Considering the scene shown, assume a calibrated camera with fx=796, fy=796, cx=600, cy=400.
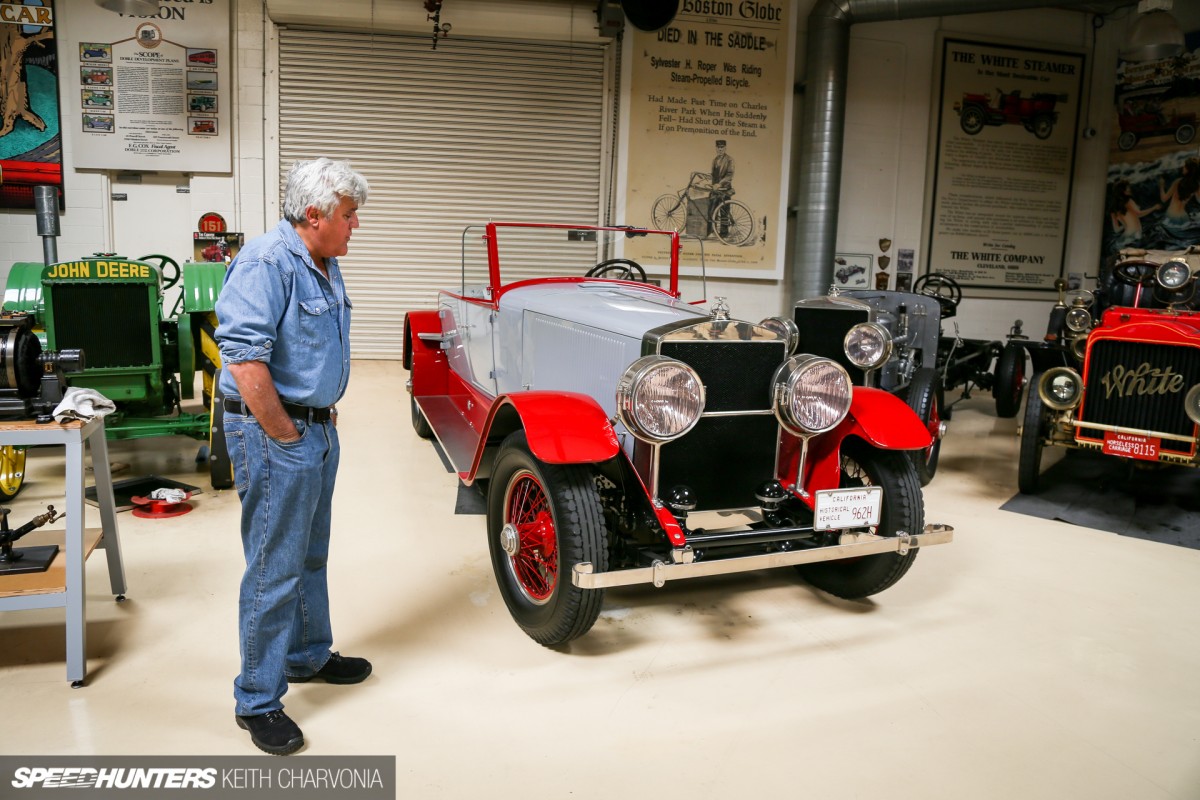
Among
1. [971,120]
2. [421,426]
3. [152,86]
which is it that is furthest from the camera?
[971,120]

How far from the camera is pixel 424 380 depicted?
5.04 metres

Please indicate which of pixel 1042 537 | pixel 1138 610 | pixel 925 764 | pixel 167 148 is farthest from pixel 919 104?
pixel 925 764

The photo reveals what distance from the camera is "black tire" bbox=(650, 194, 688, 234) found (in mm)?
8281

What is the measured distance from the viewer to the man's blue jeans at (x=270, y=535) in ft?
6.26

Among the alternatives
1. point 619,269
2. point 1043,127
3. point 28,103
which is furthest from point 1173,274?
point 28,103

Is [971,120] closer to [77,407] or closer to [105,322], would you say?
[105,322]

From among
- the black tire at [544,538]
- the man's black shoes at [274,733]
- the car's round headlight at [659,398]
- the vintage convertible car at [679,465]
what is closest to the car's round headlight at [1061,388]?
the vintage convertible car at [679,465]

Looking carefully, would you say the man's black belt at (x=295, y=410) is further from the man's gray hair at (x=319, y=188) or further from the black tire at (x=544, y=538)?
the black tire at (x=544, y=538)

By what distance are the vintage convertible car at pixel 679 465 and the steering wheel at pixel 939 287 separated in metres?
3.93

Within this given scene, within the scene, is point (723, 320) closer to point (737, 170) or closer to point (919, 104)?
point (737, 170)

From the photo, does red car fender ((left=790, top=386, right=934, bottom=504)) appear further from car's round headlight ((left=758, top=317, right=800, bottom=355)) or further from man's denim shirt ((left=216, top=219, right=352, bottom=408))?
man's denim shirt ((left=216, top=219, right=352, bottom=408))

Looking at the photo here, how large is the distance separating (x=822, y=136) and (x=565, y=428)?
21.8ft

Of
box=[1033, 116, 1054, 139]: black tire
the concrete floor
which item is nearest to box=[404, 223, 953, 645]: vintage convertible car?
the concrete floor

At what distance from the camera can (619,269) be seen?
4367 millimetres
